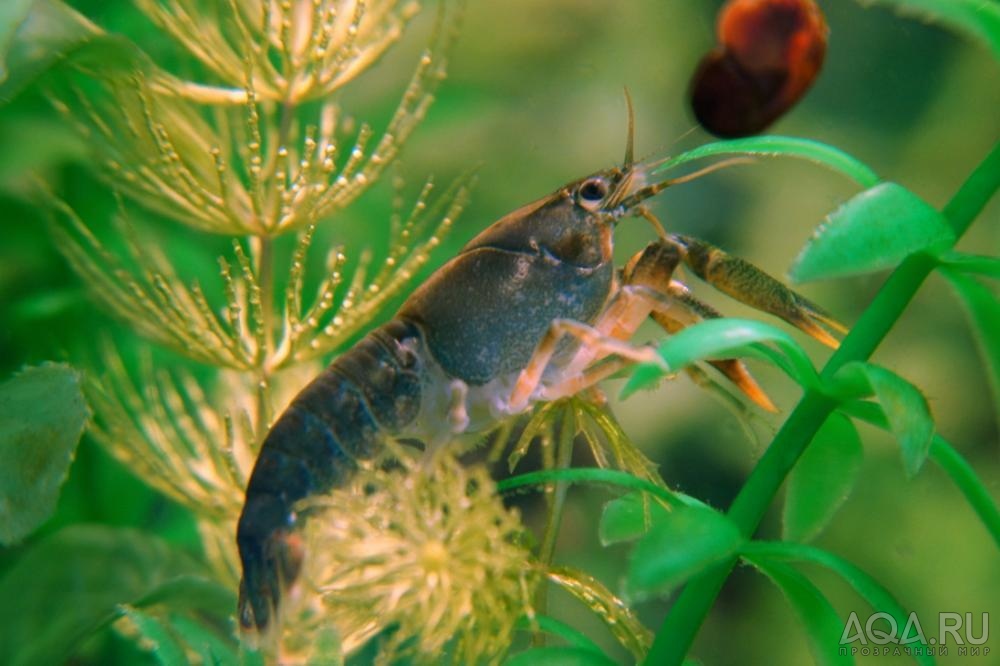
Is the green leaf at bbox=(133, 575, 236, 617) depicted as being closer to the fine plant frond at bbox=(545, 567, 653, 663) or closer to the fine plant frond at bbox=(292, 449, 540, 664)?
the fine plant frond at bbox=(292, 449, 540, 664)

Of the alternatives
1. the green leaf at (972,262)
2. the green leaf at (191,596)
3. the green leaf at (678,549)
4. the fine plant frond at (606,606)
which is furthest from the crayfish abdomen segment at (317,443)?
the green leaf at (972,262)

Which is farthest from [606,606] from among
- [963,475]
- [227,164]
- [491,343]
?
[227,164]

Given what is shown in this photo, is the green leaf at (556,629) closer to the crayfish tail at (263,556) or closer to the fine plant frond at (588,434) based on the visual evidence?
the fine plant frond at (588,434)

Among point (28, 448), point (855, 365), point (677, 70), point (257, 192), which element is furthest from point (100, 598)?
point (677, 70)

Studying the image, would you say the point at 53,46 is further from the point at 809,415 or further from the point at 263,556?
the point at 809,415

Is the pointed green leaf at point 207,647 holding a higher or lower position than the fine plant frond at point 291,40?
lower

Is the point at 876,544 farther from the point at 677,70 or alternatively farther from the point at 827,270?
the point at 827,270
